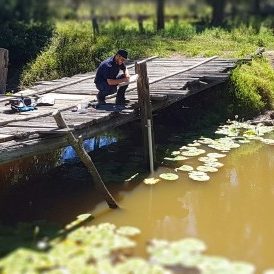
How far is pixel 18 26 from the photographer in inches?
625

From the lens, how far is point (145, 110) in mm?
9219

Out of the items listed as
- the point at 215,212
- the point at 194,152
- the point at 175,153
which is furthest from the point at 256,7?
the point at 175,153

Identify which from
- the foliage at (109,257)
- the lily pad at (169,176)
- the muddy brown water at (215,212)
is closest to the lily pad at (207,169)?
the muddy brown water at (215,212)

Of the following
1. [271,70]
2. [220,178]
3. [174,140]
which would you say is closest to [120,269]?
[220,178]

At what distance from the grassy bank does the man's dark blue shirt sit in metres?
5.18

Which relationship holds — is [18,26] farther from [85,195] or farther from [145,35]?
[85,195]

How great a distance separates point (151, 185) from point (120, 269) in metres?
3.06

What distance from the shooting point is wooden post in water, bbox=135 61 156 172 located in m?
8.99

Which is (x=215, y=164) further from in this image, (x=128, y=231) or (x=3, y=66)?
(x=3, y=66)

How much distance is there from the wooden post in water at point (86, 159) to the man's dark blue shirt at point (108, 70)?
194 cm

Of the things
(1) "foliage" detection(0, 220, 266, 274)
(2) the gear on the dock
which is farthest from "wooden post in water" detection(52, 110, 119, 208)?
(2) the gear on the dock

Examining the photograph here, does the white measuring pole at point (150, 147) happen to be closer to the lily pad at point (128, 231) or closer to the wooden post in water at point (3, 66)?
the lily pad at point (128, 231)

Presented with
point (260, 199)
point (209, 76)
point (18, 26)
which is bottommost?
point (260, 199)

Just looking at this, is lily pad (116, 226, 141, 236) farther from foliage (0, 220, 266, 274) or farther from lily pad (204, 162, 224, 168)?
lily pad (204, 162, 224, 168)
